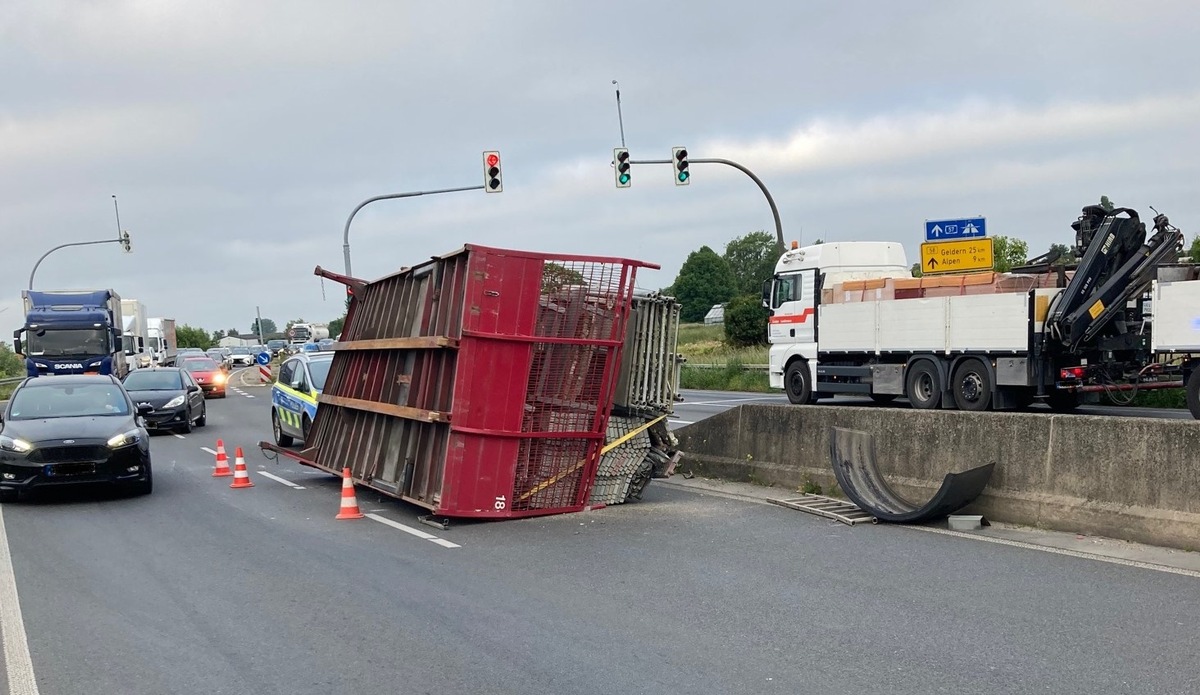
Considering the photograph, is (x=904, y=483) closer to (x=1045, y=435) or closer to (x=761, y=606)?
(x=1045, y=435)

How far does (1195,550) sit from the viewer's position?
7922 millimetres

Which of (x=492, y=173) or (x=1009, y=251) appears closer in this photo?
(x=492, y=173)

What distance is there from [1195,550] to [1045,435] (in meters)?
1.57

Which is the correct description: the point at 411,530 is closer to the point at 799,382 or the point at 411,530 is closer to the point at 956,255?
the point at 799,382

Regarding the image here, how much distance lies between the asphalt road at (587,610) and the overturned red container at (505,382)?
0.43m

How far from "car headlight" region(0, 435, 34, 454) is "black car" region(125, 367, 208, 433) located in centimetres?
986

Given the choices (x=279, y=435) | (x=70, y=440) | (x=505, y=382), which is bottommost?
(x=279, y=435)

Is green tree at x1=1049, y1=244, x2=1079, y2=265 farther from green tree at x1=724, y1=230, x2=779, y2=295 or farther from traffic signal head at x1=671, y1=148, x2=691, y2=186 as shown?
green tree at x1=724, y1=230, x2=779, y2=295

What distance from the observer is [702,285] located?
136 m

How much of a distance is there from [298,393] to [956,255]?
17.1 metres

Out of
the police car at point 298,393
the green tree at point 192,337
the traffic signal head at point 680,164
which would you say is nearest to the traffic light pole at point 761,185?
the traffic signal head at point 680,164

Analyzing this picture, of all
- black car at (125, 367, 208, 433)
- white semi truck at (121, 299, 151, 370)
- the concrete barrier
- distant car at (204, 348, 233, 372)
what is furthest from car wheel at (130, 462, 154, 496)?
white semi truck at (121, 299, 151, 370)

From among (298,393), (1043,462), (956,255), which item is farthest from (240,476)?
(956,255)

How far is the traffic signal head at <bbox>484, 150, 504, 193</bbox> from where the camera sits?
87.1 feet
